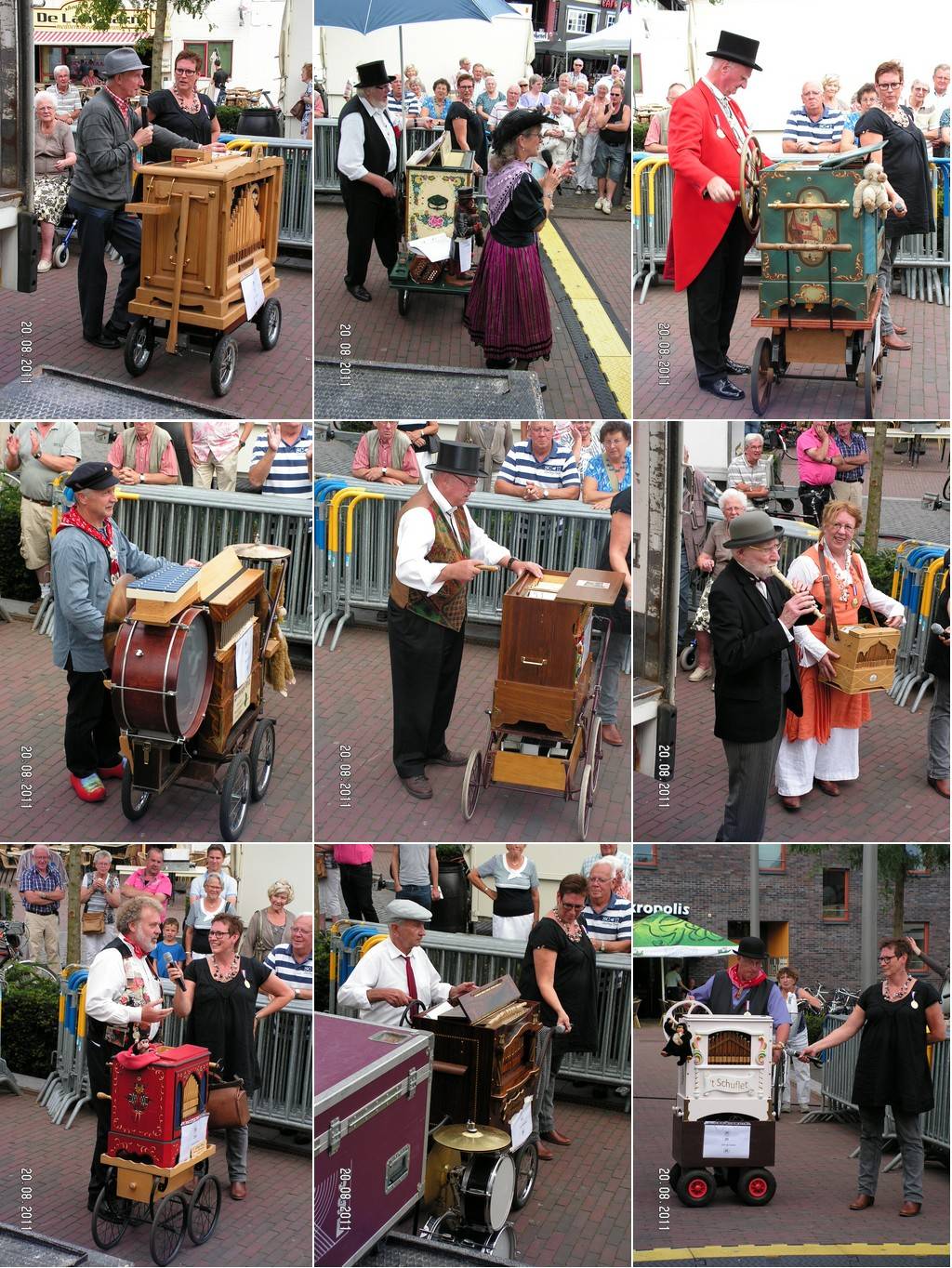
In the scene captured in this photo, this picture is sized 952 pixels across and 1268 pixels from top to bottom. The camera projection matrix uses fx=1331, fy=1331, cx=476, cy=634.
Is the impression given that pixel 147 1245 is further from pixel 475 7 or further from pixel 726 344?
pixel 475 7

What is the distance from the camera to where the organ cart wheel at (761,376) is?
6148mm

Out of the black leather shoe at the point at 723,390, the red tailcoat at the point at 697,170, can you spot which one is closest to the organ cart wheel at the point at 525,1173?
the black leather shoe at the point at 723,390

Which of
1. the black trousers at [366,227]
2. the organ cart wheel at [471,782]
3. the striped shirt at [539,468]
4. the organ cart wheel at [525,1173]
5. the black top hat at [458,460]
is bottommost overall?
the organ cart wheel at [525,1173]

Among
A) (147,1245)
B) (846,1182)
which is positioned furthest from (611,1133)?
(147,1245)

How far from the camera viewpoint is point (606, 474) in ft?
22.9

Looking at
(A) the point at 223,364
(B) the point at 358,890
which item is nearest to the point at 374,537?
(A) the point at 223,364

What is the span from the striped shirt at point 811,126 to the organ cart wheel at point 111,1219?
5859 mm

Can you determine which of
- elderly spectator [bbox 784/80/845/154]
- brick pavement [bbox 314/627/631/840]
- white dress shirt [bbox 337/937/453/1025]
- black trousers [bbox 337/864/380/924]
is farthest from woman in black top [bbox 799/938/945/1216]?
elderly spectator [bbox 784/80/845/154]

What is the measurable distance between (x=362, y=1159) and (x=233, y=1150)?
1296mm

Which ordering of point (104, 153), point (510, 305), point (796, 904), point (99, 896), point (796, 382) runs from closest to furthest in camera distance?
1. point (104, 153)
2. point (99, 896)
3. point (796, 382)
4. point (510, 305)
5. point (796, 904)

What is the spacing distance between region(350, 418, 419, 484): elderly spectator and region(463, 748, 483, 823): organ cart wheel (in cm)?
176

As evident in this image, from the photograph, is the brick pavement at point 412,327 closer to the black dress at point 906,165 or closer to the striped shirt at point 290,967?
the black dress at point 906,165

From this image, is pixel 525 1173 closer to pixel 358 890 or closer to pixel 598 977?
pixel 598 977

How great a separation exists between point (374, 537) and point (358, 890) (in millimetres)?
1837
